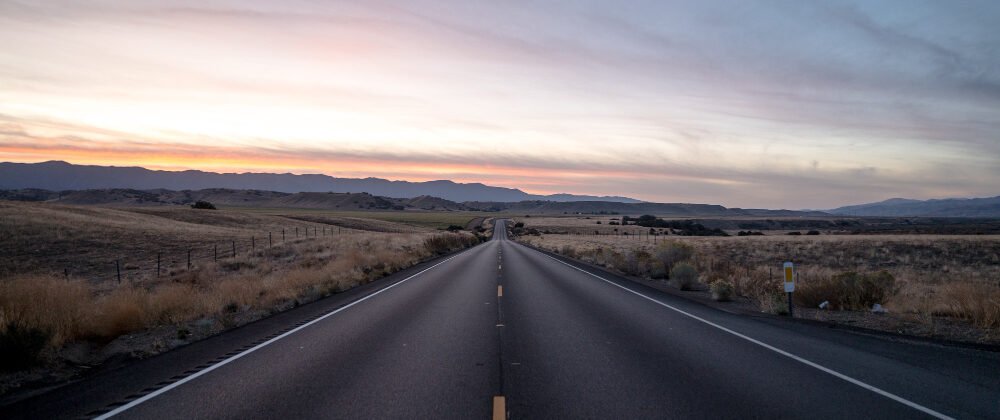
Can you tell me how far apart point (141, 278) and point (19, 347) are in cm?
2085

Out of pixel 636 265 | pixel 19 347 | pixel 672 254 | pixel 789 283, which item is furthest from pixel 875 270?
pixel 19 347

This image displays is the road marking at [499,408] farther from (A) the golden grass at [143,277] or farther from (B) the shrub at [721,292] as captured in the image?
(B) the shrub at [721,292]

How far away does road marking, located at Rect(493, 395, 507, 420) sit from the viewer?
5.75 meters

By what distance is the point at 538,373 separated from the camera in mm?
7570

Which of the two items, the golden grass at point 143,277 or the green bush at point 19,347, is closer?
the green bush at point 19,347

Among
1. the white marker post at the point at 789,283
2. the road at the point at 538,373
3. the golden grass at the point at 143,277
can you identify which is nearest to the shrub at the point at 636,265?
the golden grass at the point at 143,277

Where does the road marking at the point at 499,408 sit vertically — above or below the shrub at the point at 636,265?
above

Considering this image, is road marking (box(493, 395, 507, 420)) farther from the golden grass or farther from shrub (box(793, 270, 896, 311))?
shrub (box(793, 270, 896, 311))

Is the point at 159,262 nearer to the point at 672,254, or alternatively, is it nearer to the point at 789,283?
the point at 672,254

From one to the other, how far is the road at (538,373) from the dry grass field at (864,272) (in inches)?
123

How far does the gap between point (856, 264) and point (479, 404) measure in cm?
3356

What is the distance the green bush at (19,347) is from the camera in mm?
7805

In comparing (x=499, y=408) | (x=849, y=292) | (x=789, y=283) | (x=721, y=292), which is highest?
(x=789, y=283)

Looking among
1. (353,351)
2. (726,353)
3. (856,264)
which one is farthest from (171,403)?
(856,264)
